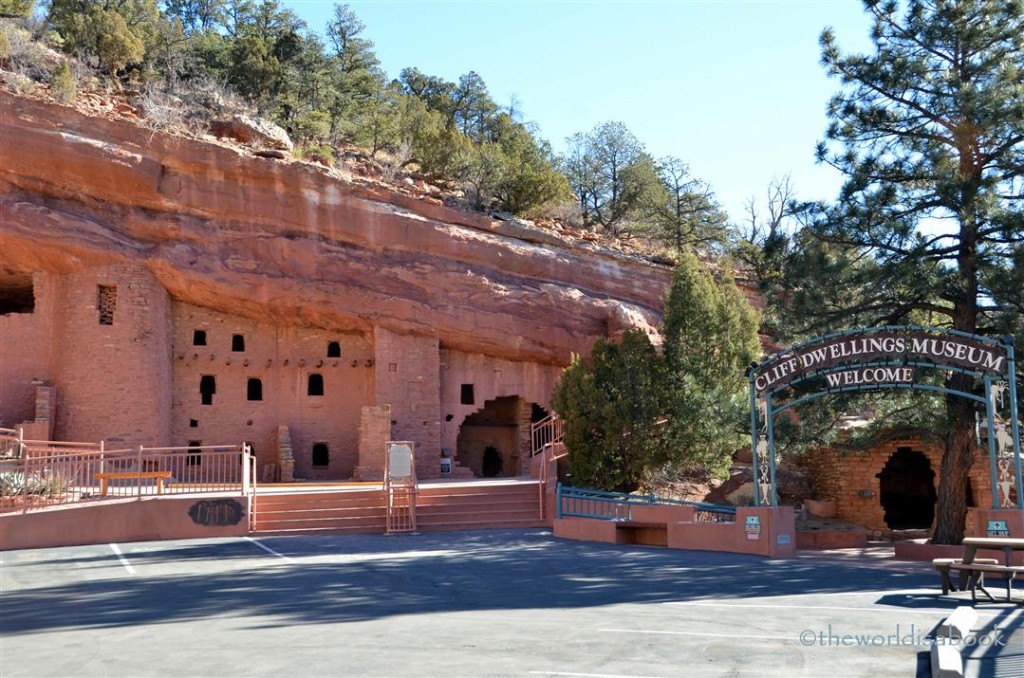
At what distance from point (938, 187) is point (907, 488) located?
13.8 meters

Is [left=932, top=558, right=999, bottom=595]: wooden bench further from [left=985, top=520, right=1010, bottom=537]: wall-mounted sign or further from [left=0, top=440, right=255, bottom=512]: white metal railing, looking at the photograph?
[left=0, top=440, right=255, bottom=512]: white metal railing

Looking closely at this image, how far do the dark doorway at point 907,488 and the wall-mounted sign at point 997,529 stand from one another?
14.0 meters

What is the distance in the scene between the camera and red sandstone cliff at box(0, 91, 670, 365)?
87.8 ft

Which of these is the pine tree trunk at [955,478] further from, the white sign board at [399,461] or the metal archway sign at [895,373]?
the white sign board at [399,461]

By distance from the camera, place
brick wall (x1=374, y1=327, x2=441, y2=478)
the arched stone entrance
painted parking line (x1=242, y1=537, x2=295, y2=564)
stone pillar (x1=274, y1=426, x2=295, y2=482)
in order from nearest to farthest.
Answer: painted parking line (x1=242, y1=537, x2=295, y2=564) < stone pillar (x1=274, y1=426, x2=295, y2=482) < brick wall (x1=374, y1=327, x2=441, y2=478) < the arched stone entrance

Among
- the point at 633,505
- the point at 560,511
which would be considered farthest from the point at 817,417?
the point at 560,511

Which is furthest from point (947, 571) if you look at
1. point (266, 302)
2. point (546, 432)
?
point (266, 302)

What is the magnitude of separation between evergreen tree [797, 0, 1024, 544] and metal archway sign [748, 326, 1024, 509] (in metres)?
1.52

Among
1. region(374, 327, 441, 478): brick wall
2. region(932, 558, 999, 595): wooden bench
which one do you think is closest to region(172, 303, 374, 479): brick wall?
region(374, 327, 441, 478): brick wall

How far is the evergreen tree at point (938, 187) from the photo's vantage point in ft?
58.2

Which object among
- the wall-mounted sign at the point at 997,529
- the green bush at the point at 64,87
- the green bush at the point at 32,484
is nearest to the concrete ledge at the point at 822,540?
the wall-mounted sign at the point at 997,529

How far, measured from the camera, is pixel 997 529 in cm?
1475

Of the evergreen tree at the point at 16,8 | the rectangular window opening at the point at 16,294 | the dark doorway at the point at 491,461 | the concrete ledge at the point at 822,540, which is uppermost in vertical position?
the evergreen tree at the point at 16,8

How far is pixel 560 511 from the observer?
1991 centimetres
